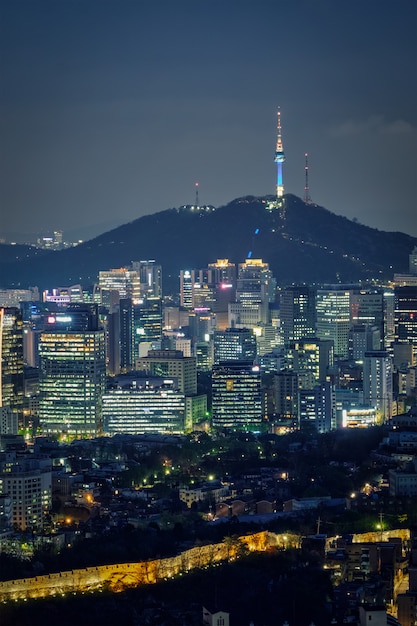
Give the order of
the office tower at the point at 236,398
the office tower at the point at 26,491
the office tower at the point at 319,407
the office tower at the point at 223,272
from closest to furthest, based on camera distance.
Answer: the office tower at the point at 26,491 → the office tower at the point at 319,407 → the office tower at the point at 236,398 → the office tower at the point at 223,272

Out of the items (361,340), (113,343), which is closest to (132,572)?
(113,343)

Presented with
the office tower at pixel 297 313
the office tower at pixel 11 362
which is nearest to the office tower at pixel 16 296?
the office tower at pixel 297 313

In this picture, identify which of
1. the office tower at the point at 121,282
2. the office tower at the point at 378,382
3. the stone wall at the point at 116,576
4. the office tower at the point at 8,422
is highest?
the office tower at the point at 121,282

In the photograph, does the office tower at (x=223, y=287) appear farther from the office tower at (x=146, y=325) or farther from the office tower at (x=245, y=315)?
the office tower at (x=146, y=325)

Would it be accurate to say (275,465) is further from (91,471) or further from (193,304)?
(193,304)

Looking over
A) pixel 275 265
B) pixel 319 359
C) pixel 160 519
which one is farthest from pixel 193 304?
pixel 160 519

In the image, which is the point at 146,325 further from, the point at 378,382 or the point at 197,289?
the point at 378,382
